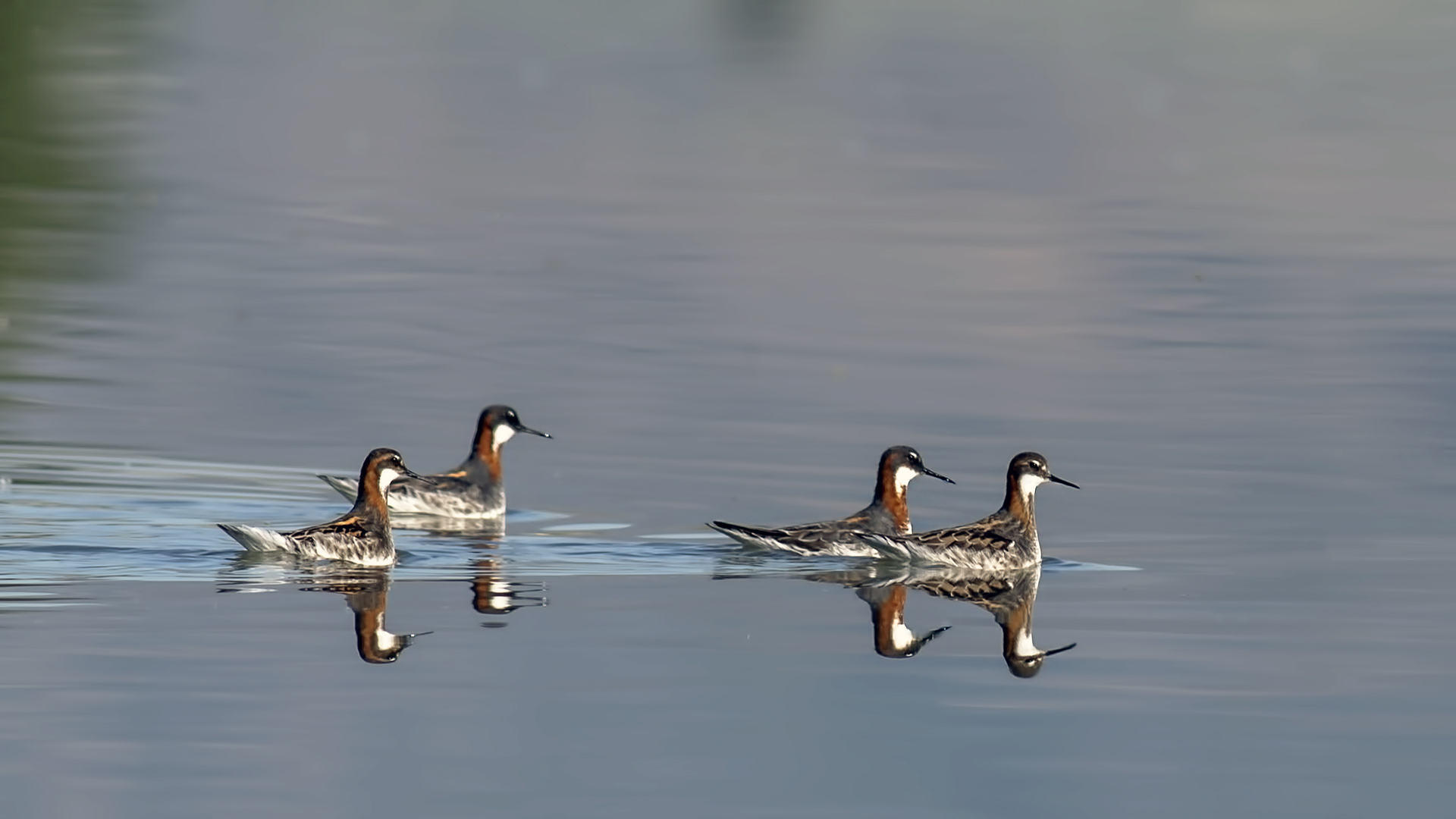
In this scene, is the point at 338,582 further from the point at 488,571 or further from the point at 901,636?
the point at 901,636

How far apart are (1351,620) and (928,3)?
88.1 meters

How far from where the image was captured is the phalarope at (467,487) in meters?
22.0

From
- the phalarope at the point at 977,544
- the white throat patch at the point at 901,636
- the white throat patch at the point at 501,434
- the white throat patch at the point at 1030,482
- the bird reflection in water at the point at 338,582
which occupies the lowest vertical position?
the white throat patch at the point at 901,636

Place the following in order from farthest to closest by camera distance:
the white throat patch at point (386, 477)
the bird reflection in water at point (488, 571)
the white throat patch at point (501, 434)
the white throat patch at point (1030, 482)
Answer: the white throat patch at point (501, 434) < the white throat patch at point (1030, 482) < the white throat patch at point (386, 477) < the bird reflection in water at point (488, 571)

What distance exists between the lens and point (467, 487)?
73.7 ft

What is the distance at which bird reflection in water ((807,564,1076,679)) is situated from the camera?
628 inches

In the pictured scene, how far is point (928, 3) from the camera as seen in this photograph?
341ft

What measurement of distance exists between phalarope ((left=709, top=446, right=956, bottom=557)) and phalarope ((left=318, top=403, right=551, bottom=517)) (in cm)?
273

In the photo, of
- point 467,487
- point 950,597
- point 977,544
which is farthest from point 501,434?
point 950,597

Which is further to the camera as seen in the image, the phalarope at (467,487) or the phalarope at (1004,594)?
the phalarope at (467,487)

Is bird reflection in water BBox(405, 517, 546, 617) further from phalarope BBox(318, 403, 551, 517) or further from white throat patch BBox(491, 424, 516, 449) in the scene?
white throat patch BBox(491, 424, 516, 449)

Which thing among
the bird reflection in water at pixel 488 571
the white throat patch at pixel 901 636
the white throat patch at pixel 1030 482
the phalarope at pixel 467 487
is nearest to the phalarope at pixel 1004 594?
the white throat patch at pixel 901 636

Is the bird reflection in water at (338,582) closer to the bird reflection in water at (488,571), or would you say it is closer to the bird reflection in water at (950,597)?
the bird reflection in water at (488,571)

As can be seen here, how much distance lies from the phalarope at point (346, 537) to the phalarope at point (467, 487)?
2.03 meters
